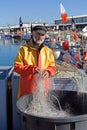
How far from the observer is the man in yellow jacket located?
9.89ft

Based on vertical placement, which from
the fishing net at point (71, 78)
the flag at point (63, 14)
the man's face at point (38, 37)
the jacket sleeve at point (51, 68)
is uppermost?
the flag at point (63, 14)

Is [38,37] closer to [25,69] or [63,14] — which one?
[25,69]

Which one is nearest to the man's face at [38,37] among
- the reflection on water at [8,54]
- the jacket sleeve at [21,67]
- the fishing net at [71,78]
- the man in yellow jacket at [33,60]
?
the man in yellow jacket at [33,60]

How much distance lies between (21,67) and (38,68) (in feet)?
0.56

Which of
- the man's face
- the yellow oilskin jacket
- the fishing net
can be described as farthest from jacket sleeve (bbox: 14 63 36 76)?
the fishing net

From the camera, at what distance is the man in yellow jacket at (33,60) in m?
3.01

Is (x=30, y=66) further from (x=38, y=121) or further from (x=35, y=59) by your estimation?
(x=38, y=121)

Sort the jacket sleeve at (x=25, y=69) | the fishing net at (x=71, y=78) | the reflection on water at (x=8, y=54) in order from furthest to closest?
the reflection on water at (x=8, y=54) → the fishing net at (x=71, y=78) → the jacket sleeve at (x=25, y=69)

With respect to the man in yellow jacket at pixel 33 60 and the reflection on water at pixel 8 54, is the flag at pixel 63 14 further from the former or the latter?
the man in yellow jacket at pixel 33 60

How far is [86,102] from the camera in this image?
293 cm

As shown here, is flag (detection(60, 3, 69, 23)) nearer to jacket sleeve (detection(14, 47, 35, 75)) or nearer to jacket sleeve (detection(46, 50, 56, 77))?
jacket sleeve (detection(46, 50, 56, 77))

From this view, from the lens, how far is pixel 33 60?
123 inches

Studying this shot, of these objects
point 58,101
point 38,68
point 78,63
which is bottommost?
point 78,63

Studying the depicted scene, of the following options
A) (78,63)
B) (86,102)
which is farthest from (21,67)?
(78,63)
